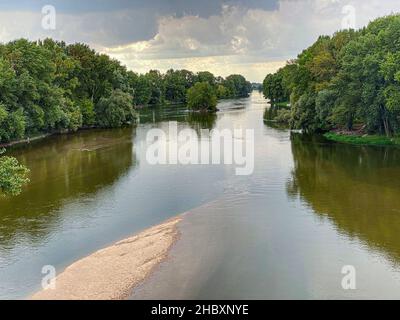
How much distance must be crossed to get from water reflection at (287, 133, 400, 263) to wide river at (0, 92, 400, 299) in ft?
0.32

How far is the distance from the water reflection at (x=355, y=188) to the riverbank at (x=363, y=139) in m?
2.25

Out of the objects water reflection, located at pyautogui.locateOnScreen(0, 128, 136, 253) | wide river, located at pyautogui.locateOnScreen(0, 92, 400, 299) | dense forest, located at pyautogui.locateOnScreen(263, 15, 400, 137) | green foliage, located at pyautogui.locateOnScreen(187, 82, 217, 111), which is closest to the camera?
wide river, located at pyautogui.locateOnScreen(0, 92, 400, 299)

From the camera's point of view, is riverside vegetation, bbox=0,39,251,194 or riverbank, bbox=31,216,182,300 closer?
riverbank, bbox=31,216,182,300

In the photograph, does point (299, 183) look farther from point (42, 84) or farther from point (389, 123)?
point (42, 84)

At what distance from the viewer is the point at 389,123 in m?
54.3

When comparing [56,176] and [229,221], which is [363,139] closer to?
[229,221]

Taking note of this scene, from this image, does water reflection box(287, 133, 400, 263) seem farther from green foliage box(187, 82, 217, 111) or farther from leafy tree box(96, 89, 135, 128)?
green foliage box(187, 82, 217, 111)

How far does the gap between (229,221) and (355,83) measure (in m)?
32.3

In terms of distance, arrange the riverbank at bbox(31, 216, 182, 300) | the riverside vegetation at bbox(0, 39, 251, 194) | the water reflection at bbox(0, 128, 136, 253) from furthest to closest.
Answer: the riverside vegetation at bbox(0, 39, 251, 194), the water reflection at bbox(0, 128, 136, 253), the riverbank at bbox(31, 216, 182, 300)

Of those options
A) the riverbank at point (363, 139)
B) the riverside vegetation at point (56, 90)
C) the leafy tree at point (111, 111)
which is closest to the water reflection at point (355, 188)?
the riverbank at point (363, 139)

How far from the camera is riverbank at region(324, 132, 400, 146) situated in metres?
52.5

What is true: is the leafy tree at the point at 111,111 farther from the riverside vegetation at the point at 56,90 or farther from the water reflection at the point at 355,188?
the water reflection at the point at 355,188

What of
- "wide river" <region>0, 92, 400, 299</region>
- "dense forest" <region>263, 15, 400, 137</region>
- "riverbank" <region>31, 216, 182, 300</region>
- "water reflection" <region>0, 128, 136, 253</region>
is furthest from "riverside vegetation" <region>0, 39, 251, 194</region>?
"dense forest" <region>263, 15, 400, 137</region>

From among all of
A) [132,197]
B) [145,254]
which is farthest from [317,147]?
[145,254]
